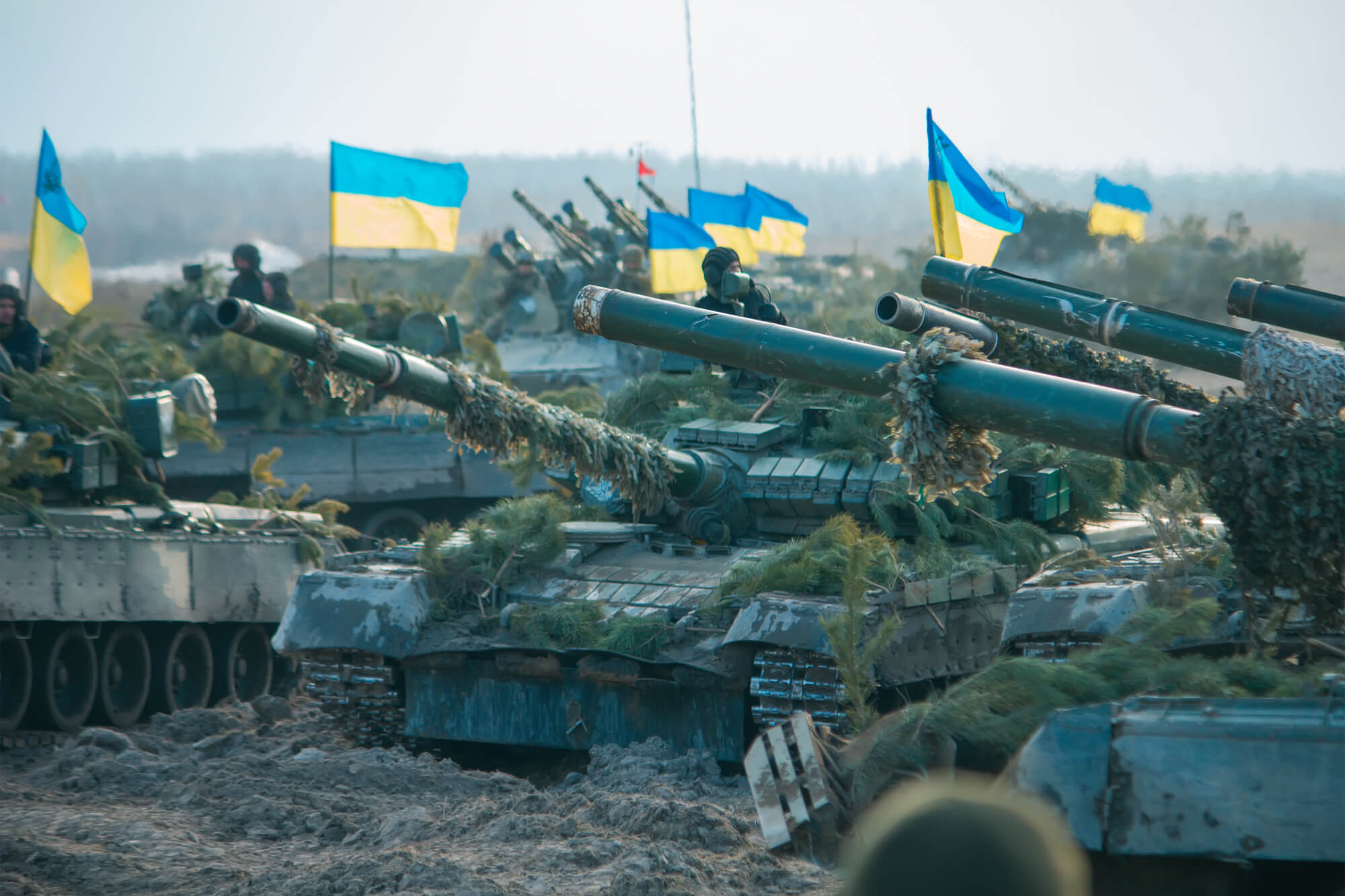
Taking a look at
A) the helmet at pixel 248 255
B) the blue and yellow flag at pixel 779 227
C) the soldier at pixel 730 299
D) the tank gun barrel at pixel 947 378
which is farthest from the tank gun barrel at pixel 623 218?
the tank gun barrel at pixel 947 378

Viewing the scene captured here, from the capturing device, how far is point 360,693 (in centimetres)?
814

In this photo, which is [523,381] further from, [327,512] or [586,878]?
[586,878]

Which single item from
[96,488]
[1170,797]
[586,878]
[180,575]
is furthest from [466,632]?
[1170,797]

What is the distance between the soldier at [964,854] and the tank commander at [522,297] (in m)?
18.2

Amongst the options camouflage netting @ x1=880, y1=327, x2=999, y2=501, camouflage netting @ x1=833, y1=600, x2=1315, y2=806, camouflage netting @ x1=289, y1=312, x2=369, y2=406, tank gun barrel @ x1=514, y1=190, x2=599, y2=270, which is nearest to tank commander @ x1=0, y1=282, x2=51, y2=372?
camouflage netting @ x1=289, y1=312, x2=369, y2=406

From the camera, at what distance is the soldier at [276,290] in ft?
48.3

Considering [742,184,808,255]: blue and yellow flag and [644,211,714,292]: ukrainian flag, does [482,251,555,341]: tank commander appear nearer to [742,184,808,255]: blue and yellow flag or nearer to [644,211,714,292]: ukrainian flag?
[644,211,714,292]: ukrainian flag

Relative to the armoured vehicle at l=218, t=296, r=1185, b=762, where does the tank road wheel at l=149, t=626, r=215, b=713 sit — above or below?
below

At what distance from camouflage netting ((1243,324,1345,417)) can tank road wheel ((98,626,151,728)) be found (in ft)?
26.0

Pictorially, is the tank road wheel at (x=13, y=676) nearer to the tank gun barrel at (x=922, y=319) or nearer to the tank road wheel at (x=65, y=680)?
the tank road wheel at (x=65, y=680)

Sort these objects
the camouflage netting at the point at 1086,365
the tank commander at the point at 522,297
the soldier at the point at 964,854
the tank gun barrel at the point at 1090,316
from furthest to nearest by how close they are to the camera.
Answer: the tank commander at the point at 522,297 < the camouflage netting at the point at 1086,365 < the tank gun barrel at the point at 1090,316 < the soldier at the point at 964,854

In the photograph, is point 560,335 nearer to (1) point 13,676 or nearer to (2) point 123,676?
(2) point 123,676

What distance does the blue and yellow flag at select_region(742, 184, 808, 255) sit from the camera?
21828 millimetres

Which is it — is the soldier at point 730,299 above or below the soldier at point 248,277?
below
